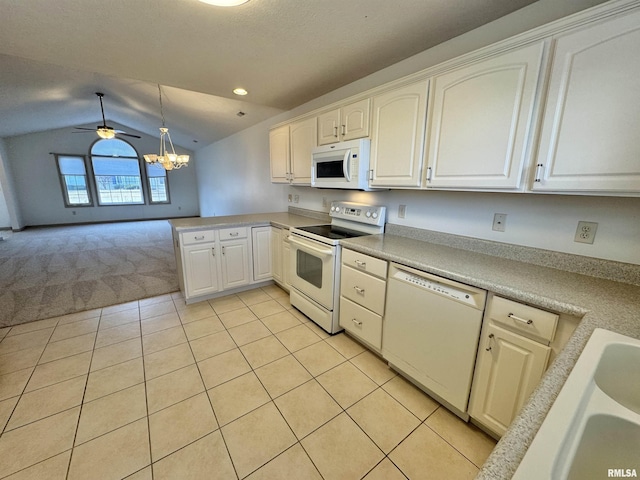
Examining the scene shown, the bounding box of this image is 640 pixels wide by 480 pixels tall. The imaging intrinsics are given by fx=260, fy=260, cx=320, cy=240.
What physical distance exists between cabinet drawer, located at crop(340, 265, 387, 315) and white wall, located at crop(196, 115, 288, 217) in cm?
225

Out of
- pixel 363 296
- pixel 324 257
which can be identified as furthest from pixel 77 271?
pixel 363 296

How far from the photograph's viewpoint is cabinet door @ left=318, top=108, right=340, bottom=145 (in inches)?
96.8

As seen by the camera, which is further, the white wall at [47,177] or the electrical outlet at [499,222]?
the white wall at [47,177]

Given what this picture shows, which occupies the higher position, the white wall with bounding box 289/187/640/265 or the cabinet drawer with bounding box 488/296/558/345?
the white wall with bounding box 289/187/640/265

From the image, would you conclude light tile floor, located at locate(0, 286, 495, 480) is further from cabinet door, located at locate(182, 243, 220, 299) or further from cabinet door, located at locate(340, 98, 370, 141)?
cabinet door, located at locate(340, 98, 370, 141)

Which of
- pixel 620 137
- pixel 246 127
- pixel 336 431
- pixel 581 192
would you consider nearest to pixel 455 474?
pixel 336 431

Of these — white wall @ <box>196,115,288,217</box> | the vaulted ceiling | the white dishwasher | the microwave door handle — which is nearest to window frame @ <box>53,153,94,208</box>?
white wall @ <box>196,115,288,217</box>

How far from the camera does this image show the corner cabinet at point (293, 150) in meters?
2.83

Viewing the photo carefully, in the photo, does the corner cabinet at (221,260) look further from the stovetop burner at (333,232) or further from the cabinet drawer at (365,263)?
the cabinet drawer at (365,263)

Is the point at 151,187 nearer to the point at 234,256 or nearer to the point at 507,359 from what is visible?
the point at 234,256

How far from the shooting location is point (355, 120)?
2.27 m

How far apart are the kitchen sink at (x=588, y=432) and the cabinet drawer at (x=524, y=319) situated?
0.35 meters

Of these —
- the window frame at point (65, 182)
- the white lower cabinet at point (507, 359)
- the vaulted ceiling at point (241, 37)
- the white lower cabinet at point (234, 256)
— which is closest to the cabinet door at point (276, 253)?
the white lower cabinet at point (234, 256)

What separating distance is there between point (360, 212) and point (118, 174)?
30.8ft
